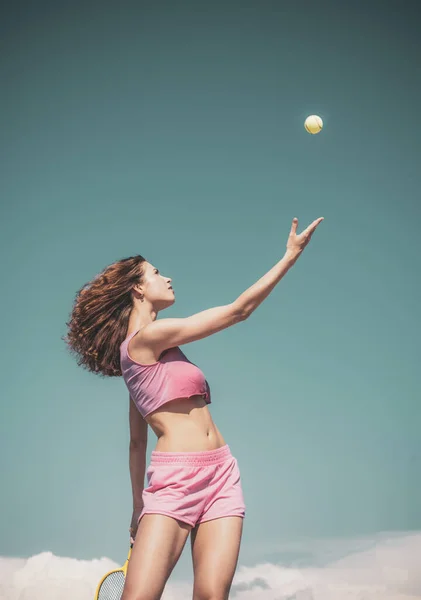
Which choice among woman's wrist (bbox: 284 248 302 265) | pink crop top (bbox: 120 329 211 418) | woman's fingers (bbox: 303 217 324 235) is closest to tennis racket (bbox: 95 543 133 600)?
pink crop top (bbox: 120 329 211 418)

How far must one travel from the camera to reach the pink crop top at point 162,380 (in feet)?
16.4

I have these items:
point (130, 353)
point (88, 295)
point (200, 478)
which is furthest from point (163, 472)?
point (88, 295)

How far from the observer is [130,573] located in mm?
4395

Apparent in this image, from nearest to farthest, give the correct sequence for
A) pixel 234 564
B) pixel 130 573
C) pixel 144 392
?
pixel 130 573, pixel 234 564, pixel 144 392

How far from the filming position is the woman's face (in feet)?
18.7

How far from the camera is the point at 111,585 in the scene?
20.6 ft

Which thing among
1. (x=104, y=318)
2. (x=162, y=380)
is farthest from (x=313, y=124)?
(x=162, y=380)

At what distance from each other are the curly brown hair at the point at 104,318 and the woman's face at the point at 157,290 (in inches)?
3.4

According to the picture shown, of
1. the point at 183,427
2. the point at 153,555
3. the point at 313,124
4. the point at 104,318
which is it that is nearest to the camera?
the point at 153,555

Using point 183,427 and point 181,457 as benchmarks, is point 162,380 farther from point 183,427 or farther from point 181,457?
point 181,457

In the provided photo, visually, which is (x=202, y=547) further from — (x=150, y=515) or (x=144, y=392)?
(x=144, y=392)

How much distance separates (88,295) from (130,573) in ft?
8.09

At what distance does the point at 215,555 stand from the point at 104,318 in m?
2.27

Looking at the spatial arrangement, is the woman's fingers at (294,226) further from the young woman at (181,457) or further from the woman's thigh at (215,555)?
the woman's thigh at (215,555)
